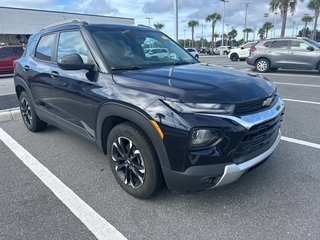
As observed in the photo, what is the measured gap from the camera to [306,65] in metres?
11.6

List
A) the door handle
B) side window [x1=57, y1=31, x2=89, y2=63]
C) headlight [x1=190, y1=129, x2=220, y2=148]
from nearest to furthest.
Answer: headlight [x1=190, y1=129, x2=220, y2=148]
side window [x1=57, y1=31, x2=89, y2=63]
the door handle

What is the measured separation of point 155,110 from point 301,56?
1184 cm

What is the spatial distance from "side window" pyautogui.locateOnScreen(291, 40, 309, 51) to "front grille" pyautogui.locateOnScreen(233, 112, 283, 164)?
11.0 meters

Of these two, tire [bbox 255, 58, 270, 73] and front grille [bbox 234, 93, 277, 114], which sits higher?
front grille [bbox 234, 93, 277, 114]

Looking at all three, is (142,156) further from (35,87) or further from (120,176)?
(35,87)

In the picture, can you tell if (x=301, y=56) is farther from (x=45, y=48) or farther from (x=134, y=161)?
(x=134, y=161)

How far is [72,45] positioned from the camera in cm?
331

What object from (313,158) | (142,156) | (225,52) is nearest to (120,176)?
(142,156)

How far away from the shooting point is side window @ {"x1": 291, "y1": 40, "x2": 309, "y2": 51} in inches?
457

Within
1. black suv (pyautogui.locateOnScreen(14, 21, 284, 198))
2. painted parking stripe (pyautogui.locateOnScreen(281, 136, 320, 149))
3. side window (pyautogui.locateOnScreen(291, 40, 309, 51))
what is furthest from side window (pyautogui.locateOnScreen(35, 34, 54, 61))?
side window (pyautogui.locateOnScreen(291, 40, 309, 51))

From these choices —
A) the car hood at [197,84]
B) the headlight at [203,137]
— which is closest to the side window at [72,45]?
the car hood at [197,84]

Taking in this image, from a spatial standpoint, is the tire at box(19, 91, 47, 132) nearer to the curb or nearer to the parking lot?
the parking lot

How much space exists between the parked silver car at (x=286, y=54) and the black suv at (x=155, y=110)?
1033cm

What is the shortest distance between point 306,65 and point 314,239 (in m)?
11.5
